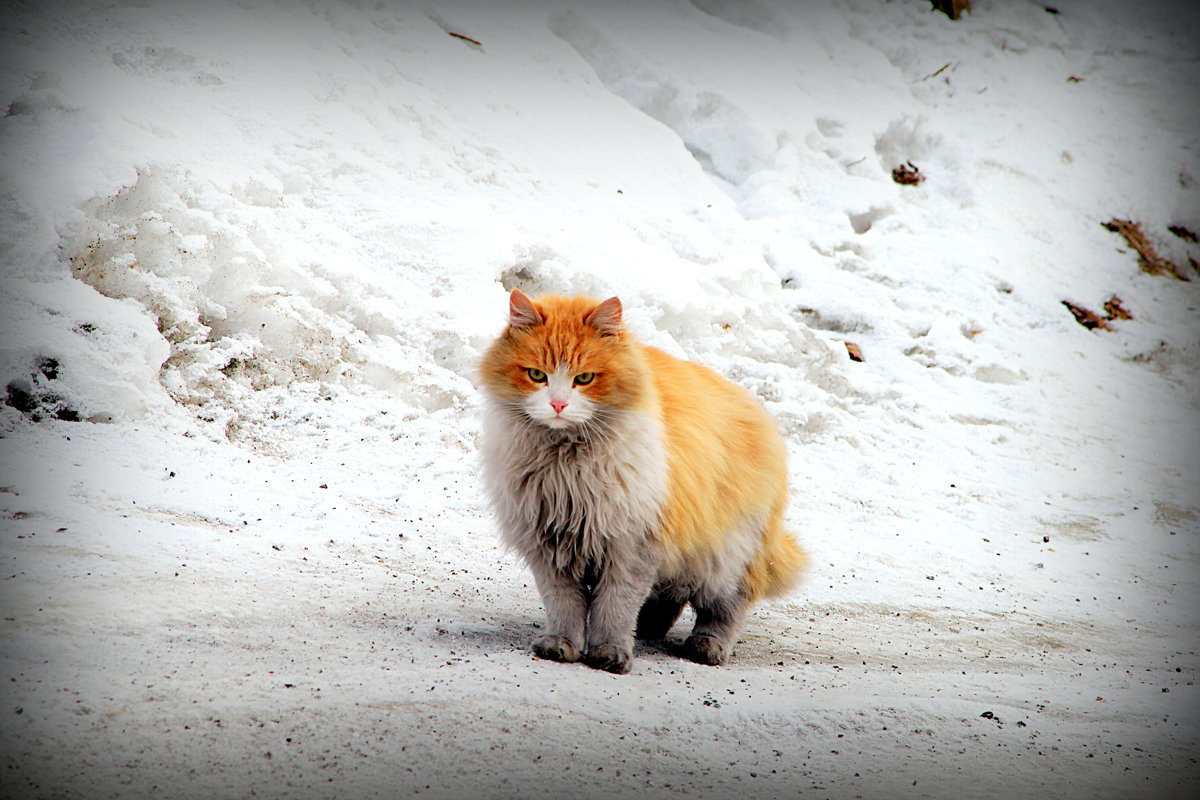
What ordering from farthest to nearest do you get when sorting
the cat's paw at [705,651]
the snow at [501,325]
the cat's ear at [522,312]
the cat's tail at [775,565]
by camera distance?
the cat's tail at [775,565], the cat's paw at [705,651], the cat's ear at [522,312], the snow at [501,325]

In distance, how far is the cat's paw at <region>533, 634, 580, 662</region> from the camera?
3229mm

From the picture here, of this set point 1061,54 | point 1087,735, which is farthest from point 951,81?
point 1087,735

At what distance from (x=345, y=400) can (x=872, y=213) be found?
19.8 feet

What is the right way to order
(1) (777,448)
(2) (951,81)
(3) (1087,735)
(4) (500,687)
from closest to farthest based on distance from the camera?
(4) (500,687) < (3) (1087,735) < (1) (777,448) < (2) (951,81)

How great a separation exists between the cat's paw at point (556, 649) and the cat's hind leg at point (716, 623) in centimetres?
69

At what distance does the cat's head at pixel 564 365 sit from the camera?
320cm

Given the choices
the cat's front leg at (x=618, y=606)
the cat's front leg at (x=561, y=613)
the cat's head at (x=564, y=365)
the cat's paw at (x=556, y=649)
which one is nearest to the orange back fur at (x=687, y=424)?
the cat's head at (x=564, y=365)

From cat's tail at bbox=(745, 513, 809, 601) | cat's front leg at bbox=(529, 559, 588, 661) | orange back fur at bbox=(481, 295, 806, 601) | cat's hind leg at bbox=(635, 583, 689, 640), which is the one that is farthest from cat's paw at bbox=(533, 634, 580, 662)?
cat's tail at bbox=(745, 513, 809, 601)

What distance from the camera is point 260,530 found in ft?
13.5

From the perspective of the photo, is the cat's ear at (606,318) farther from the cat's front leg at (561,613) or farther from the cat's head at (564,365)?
the cat's front leg at (561,613)

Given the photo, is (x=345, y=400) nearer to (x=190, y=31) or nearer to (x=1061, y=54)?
(x=190, y=31)

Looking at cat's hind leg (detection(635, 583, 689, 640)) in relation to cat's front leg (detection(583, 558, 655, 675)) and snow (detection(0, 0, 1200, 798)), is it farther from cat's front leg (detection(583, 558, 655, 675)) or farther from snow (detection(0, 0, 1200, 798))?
cat's front leg (detection(583, 558, 655, 675))

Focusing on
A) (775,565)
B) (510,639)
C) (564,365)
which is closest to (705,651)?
(775,565)

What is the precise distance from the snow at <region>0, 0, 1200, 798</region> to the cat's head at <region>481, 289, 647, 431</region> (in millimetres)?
938
